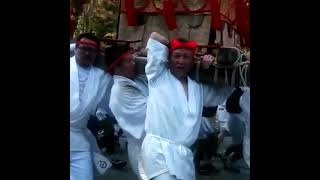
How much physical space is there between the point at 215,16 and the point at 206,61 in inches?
8.8

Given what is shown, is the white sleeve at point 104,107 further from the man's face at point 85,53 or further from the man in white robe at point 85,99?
the man's face at point 85,53

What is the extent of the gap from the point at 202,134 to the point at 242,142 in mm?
197

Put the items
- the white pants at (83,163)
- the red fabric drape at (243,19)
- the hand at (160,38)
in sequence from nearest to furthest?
1. the red fabric drape at (243,19)
2. the hand at (160,38)
3. the white pants at (83,163)

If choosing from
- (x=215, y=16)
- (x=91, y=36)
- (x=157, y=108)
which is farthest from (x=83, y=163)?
(x=215, y=16)

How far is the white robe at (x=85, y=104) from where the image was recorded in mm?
3325

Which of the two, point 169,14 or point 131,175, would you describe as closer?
point 169,14

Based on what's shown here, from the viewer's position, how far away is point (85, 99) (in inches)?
132

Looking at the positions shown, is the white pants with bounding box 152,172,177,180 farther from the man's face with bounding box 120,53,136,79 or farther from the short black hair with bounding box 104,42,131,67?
the short black hair with bounding box 104,42,131,67

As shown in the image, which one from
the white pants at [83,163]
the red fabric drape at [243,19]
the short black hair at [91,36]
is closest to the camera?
the red fabric drape at [243,19]

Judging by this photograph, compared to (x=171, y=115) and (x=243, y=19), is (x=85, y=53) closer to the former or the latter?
(x=171, y=115)

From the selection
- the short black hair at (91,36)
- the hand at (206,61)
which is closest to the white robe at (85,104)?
the short black hair at (91,36)

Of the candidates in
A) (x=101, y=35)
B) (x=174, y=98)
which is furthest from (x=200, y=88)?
(x=101, y=35)

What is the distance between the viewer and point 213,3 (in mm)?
3088

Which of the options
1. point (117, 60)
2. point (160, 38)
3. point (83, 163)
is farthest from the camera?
point (83, 163)
